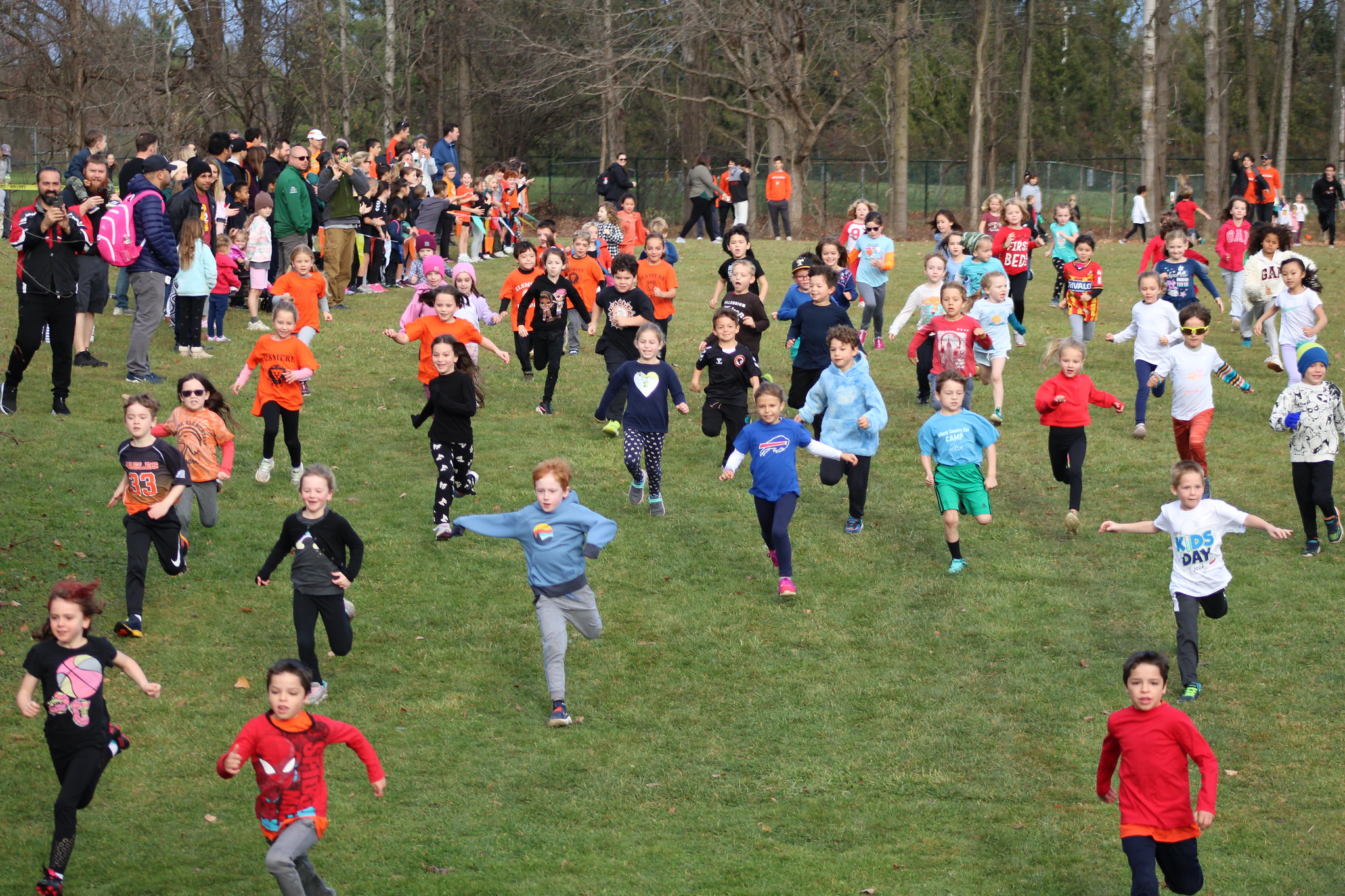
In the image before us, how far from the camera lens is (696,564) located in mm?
11508

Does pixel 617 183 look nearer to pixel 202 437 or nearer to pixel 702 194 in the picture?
pixel 702 194

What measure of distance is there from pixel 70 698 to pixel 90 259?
391 inches

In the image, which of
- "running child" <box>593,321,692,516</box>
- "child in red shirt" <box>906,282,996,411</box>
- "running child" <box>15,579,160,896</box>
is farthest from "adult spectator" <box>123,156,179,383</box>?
"running child" <box>15,579,160,896</box>

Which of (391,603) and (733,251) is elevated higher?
(733,251)

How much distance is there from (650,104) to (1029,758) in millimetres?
44534

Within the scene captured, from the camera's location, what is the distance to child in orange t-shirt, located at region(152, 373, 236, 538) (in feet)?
32.9

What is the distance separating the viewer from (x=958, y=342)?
44.2ft

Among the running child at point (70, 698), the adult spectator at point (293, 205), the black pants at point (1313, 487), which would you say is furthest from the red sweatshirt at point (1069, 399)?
the adult spectator at point (293, 205)

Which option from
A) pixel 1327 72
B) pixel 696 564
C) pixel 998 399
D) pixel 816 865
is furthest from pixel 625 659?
pixel 1327 72

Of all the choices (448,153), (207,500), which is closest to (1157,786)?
(207,500)

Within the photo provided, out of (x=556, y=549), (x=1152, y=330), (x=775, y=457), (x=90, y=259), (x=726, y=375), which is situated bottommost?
(x=556, y=549)

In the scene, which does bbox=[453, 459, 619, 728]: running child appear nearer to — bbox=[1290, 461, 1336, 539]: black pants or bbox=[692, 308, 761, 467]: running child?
bbox=[692, 308, 761, 467]: running child

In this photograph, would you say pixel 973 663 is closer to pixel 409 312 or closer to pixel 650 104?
pixel 409 312

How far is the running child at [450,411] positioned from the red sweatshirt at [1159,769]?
6.43 metres
